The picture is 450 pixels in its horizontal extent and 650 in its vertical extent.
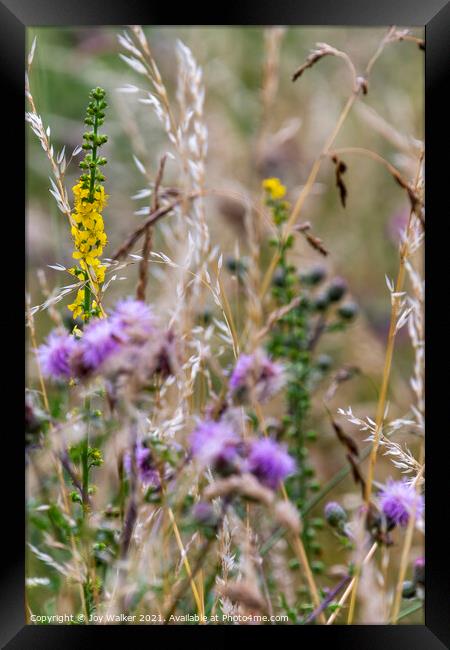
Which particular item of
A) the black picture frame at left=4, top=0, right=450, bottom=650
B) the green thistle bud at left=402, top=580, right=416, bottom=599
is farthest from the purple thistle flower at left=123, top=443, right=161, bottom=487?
the green thistle bud at left=402, top=580, right=416, bottom=599

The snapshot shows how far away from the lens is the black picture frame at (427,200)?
106 cm

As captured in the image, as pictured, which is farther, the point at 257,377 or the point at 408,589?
the point at 408,589

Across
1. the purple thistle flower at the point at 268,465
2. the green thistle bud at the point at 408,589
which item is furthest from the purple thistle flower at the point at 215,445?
the green thistle bud at the point at 408,589

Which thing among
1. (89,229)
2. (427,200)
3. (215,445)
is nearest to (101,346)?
(215,445)

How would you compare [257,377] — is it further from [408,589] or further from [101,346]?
[408,589]

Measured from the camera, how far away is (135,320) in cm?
82

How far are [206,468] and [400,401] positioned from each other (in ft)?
3.68

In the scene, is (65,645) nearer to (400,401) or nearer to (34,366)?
(34,366)

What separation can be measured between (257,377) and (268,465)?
0.09 m

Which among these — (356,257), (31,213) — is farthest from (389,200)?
(31,213)

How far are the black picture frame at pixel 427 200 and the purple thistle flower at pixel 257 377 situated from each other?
0.36 meters

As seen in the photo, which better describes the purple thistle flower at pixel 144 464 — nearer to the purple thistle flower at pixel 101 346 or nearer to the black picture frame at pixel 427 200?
the purple thistle flower at pixel 101 346

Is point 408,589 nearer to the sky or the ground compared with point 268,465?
nearer to the ground

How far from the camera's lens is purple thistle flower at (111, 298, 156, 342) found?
2.64 feet
